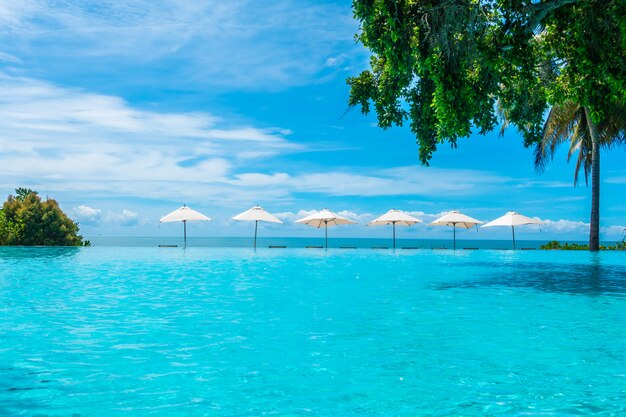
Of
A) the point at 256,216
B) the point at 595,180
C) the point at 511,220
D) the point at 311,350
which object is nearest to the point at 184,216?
the point at 256,216

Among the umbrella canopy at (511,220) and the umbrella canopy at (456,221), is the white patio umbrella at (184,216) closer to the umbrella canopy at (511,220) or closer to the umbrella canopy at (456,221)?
the umbrella canopy at (456,221)

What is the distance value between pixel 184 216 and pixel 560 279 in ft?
84.2

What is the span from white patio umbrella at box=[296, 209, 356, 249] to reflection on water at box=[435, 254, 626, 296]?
17.6 metres

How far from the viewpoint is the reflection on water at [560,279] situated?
540 inches

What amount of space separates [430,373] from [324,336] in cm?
224

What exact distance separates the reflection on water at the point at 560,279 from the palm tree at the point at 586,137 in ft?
26.6

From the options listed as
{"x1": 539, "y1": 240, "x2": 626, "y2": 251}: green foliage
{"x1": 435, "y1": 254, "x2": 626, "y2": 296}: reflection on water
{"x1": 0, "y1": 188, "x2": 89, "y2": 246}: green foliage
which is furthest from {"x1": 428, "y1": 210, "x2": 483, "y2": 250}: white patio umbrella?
{"x1": 0, "y1": 188, "x2": 89, "y2": 246}: green foliage

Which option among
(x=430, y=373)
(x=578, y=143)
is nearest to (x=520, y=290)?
(x=430, y=373)

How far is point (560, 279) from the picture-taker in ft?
52.5

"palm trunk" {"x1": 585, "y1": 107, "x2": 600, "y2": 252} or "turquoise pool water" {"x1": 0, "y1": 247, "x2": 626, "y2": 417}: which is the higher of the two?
"palm trunk" {"x1": 585, "y1": 107, "x2": 600, "y2": 252}

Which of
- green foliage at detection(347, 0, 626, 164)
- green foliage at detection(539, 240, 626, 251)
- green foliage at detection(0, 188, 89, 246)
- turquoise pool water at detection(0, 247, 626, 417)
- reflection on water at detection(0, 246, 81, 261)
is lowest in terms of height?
turquoise pool water at detection(0, 247, 626, 417)

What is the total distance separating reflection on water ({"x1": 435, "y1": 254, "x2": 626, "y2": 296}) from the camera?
45.0 ft

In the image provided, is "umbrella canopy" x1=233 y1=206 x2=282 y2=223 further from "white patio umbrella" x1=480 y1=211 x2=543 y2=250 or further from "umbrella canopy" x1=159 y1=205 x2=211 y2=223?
"white patio umbrella" x1=480 y1=211 x2=543 y2=250

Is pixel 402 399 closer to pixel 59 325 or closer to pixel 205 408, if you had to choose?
pixel 205 408
